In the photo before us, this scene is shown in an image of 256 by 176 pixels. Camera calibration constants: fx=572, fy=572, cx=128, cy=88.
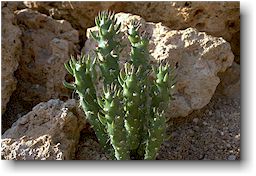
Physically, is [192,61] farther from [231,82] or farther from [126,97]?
[126,97]

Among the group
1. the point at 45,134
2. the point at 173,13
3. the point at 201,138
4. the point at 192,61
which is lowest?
the point at 201,138

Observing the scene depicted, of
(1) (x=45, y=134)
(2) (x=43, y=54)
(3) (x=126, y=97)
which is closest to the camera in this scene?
(3) (x=126, y=97)

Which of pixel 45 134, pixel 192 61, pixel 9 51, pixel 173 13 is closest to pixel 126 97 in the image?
pixel 45 134

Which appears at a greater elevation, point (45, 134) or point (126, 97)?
point (126, 97)

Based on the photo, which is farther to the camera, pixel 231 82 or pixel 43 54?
pixel 231 82

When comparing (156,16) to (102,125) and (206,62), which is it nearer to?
(206,62)

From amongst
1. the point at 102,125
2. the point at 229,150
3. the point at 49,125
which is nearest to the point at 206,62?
the point at 229,150

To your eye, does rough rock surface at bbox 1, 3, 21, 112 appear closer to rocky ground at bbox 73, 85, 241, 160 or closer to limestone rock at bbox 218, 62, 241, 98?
rocky ground at bbox 73, 85, 241, 160

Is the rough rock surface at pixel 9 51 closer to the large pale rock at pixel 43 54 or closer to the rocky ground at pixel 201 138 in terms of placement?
the large pale rock at pixel 43 54
